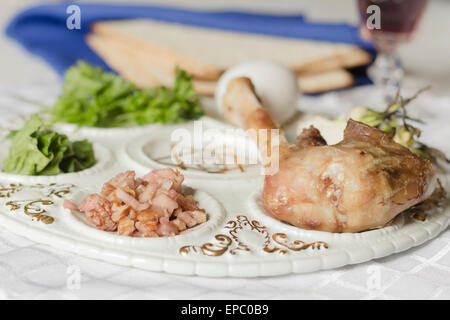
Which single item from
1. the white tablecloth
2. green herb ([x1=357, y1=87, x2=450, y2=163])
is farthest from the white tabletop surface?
green herb ([x1=357, y1=87, x2=450, y2=163])

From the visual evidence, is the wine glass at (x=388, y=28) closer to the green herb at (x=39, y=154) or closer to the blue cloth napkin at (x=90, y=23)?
the blue cloth napkin at (x=90, y=23)

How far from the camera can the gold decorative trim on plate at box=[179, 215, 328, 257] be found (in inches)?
52.3

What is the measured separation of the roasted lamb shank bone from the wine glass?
4.42 ft

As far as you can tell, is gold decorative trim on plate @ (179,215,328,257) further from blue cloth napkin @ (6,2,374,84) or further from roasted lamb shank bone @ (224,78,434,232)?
blue cloth napkin @ (6,2,374,84)

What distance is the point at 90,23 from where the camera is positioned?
3395mm

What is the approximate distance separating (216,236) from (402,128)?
2.49ft

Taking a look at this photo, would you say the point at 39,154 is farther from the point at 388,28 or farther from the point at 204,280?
the point at 388,28

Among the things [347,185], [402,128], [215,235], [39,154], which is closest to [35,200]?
[39,154]

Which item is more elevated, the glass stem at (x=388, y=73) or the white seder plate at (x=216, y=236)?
the glass stem at (x=388, y=73)

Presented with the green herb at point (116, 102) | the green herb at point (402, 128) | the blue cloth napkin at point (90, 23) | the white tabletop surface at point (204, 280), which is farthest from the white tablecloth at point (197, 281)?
the blue cloth napkin at point (90, 23)

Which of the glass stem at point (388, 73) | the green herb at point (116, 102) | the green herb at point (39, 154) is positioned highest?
the glass stem at point (388, 73)

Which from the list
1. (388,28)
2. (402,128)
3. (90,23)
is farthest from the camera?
(90,23)

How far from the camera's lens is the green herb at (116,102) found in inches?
90.3

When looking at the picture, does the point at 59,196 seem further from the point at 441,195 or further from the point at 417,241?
the point at 441,195
